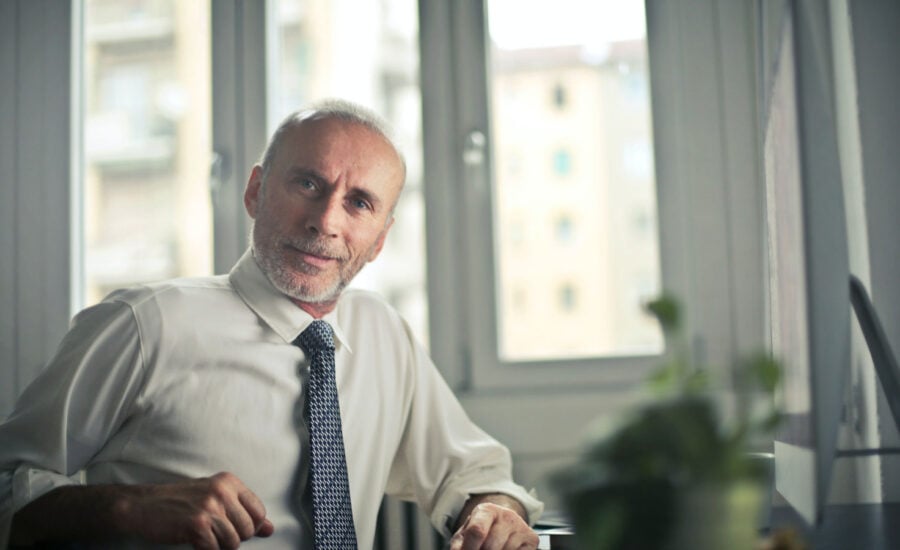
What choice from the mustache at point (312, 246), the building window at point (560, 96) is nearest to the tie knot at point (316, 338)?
the mustache at point (312, 246)

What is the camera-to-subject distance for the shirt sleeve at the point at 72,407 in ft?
3.67

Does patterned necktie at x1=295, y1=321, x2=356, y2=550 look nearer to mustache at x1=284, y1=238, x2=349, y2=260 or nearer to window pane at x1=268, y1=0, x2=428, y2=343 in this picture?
mustache at x1=284, y1=238, x2=349, y2=260

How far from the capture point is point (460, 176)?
6.59ft

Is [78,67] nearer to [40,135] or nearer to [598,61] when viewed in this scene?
[40,135]

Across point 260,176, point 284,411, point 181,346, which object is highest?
point 260,176

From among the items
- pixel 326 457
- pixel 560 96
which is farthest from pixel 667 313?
pixel 560 96

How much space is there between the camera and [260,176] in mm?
1466

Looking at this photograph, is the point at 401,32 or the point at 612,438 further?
the point at 401,32

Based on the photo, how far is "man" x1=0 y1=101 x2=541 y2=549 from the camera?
1106 millimetres

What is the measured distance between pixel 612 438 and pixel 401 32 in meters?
1.82

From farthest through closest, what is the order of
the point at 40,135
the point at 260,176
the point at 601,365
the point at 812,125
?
the point at 40,135
the point at 601,365
the point at 260,176
the point at 812,125

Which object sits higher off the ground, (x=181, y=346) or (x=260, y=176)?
(x=260, y=176)

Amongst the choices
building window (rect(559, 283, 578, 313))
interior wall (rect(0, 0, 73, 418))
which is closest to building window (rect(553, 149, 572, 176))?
building window (rect(559, 283, 578, 313))

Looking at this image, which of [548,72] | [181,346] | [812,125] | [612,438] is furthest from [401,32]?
[612,438]
